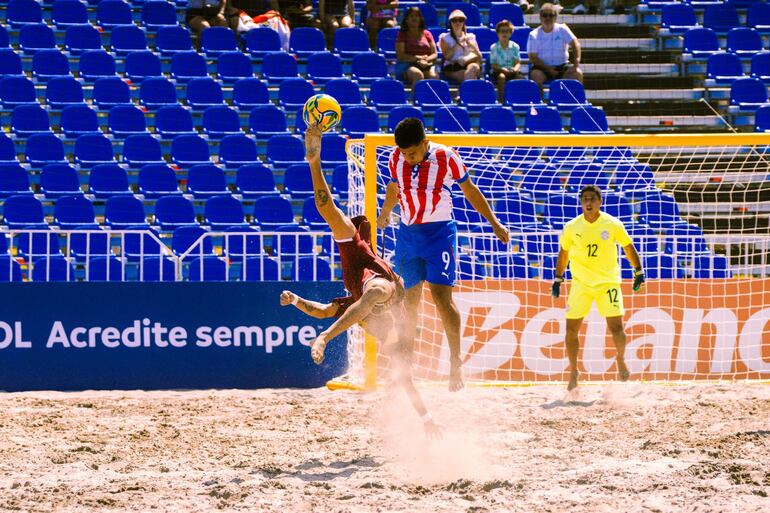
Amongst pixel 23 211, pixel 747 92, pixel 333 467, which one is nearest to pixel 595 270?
pixel 333 467

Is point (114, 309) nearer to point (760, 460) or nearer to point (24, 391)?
point (24, 391)

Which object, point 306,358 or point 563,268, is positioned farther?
point 306,358

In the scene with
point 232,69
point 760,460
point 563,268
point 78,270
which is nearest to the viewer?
point 760,460

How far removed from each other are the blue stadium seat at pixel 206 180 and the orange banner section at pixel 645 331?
14.7 ft

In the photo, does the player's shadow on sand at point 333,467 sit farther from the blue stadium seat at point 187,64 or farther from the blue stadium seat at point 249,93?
the blue stadium seat at point 187,64

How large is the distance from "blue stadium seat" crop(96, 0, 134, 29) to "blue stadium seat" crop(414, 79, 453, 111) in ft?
15.5

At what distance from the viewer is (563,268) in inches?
405

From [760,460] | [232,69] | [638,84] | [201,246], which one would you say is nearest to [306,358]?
[201,246]

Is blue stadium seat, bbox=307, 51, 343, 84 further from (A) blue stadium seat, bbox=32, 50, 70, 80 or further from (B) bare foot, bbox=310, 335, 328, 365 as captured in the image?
(B) bare foot, bbox=310, 335, 328, 365

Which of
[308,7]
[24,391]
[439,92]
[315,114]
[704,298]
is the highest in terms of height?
[308,7]

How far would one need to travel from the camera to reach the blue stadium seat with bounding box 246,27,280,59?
55.5 ft

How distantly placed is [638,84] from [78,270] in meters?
10.2

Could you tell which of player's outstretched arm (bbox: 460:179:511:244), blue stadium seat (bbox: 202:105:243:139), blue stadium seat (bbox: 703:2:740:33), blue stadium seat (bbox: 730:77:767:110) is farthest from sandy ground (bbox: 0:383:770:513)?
Answer: blue stadium seat (bbox: 703:2:740:33)

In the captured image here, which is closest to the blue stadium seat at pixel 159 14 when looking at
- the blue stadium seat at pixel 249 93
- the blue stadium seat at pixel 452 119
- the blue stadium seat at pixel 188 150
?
the blue stadium seat at pixel 249 93
